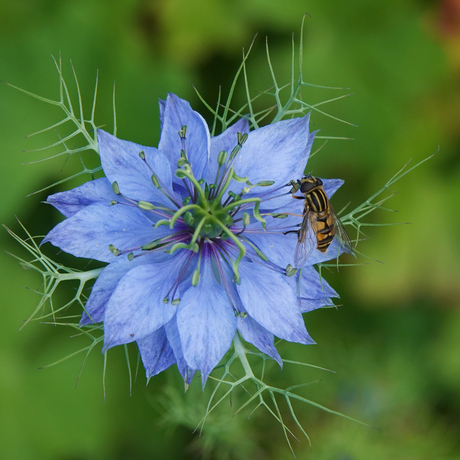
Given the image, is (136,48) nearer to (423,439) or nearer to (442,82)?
(442,82)

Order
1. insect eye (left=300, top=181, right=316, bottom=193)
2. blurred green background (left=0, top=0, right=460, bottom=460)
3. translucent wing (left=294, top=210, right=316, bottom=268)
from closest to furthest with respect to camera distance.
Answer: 1. translucent wing (left=294, top=210, right=316, bottom=268)
2. insect eye (left=300, top=181, right=316, bottom=193)
3. blurred green background (left=0, top=0, right=460, bottom=460)

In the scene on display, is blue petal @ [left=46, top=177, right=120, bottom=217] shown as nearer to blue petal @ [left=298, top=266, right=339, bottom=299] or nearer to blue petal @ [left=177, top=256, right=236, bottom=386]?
blue petal @ [left=177, top=256, right=236, bottom=386]

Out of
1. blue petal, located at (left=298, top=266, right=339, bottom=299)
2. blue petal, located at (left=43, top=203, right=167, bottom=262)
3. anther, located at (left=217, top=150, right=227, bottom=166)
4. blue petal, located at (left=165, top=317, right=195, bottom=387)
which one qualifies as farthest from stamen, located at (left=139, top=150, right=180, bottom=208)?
blue petal, located at (left=298, top=266, right=339, bottom=299)

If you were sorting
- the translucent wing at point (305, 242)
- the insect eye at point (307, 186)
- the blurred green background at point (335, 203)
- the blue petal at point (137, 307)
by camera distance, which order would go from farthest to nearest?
the blurred green background at point (335, 203) → the insect eye at point (307, 186) → the translucent wing at point (305, 242) → the blue petal at point (137, 307)

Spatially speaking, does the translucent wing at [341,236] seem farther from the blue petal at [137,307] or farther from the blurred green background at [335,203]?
the blurred green background at [335,203]

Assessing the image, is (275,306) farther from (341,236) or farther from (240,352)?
(341,236)

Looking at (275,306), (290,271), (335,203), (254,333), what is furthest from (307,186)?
(335,203)

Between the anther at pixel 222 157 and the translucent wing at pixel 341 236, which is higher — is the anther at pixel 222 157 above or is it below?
above

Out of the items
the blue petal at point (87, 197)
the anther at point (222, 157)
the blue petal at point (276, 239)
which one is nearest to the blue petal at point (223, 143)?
the anther at point (222, 157)
